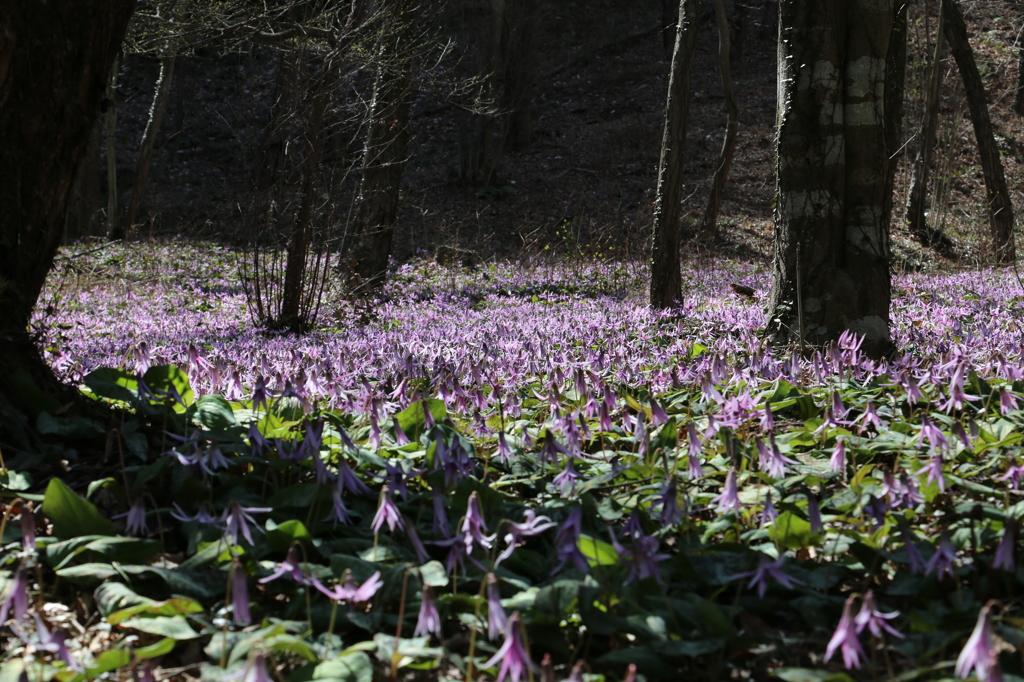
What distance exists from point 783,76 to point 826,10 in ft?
1.27

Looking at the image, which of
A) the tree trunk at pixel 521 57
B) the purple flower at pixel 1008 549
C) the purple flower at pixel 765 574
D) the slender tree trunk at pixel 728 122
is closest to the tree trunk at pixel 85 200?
the tree trunk at pixel 521 57

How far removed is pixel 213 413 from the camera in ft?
9.66

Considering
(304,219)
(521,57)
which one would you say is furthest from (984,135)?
(304,219)

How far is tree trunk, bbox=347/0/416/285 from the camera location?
35.0ft

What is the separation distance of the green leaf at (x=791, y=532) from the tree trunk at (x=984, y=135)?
549 inches

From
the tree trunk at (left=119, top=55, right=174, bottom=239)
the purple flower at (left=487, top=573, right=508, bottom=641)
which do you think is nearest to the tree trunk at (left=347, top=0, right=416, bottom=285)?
the tree trunk at (left=119, top=55, right=174, bottom=239)

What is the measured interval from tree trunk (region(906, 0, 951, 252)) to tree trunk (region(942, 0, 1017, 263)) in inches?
13.0

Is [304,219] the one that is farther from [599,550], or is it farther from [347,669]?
[347,669]

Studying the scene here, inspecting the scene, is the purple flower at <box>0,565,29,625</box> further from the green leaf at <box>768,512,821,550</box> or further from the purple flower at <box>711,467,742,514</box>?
the green leaf at <box>768,512,821,550</box>

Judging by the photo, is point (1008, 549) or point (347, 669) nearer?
point (347, 669)

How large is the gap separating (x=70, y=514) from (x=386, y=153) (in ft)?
31.4

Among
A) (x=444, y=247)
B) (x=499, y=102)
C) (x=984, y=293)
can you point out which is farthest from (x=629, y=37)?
(x=984, y=293)

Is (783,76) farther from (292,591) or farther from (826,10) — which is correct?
(292,591)

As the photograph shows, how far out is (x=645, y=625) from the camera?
183 cm
